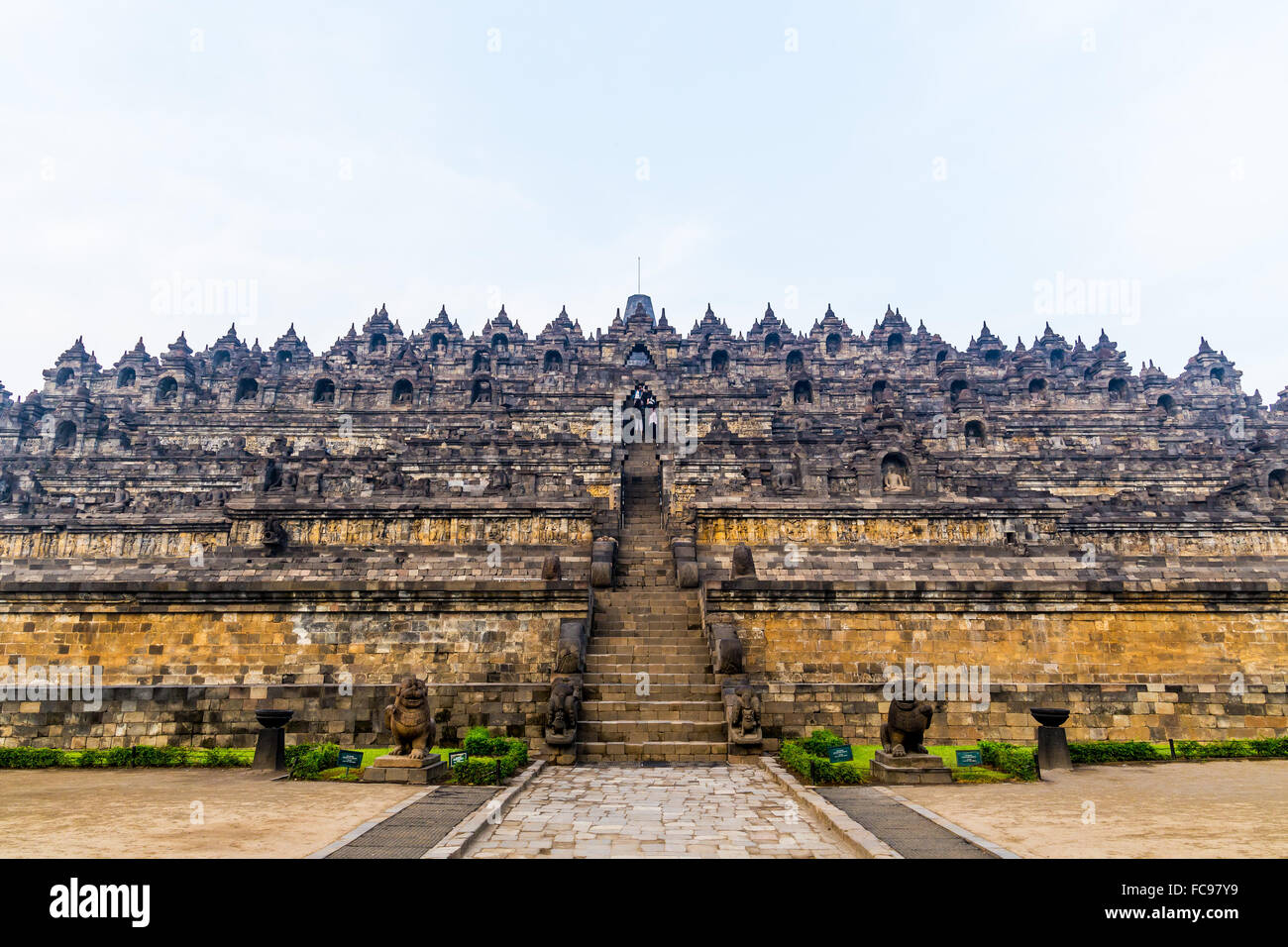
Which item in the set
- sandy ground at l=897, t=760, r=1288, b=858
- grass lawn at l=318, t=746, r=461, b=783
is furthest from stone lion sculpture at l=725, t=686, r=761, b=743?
grass lawn at l=318, t=746, r=461, b=783

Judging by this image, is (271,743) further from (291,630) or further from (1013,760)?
(1013,760)

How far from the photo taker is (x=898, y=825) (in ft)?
25.7

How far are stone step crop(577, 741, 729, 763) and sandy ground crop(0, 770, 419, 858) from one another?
3610 mm

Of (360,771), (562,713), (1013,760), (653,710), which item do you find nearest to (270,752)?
(360,771)

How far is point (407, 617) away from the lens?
15547 mm

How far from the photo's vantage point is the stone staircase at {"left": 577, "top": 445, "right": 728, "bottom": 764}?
41.2 ft

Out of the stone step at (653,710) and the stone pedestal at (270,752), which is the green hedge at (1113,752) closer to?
the stone step at (653,710)

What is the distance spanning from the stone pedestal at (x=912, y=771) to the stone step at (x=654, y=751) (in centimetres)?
278

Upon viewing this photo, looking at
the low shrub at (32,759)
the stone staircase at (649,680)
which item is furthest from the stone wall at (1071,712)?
the low shrub at (32,759)

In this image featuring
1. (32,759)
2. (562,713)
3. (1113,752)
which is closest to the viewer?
(32,759)

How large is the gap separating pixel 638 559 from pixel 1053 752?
432 inches

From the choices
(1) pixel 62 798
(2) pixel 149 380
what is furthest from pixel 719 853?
(2) pixel 149 380

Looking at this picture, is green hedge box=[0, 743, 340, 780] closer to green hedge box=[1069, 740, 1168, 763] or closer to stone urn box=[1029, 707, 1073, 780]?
stone urn box=[1029, 707, 1073, 780]

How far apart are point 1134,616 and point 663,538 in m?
11.8
